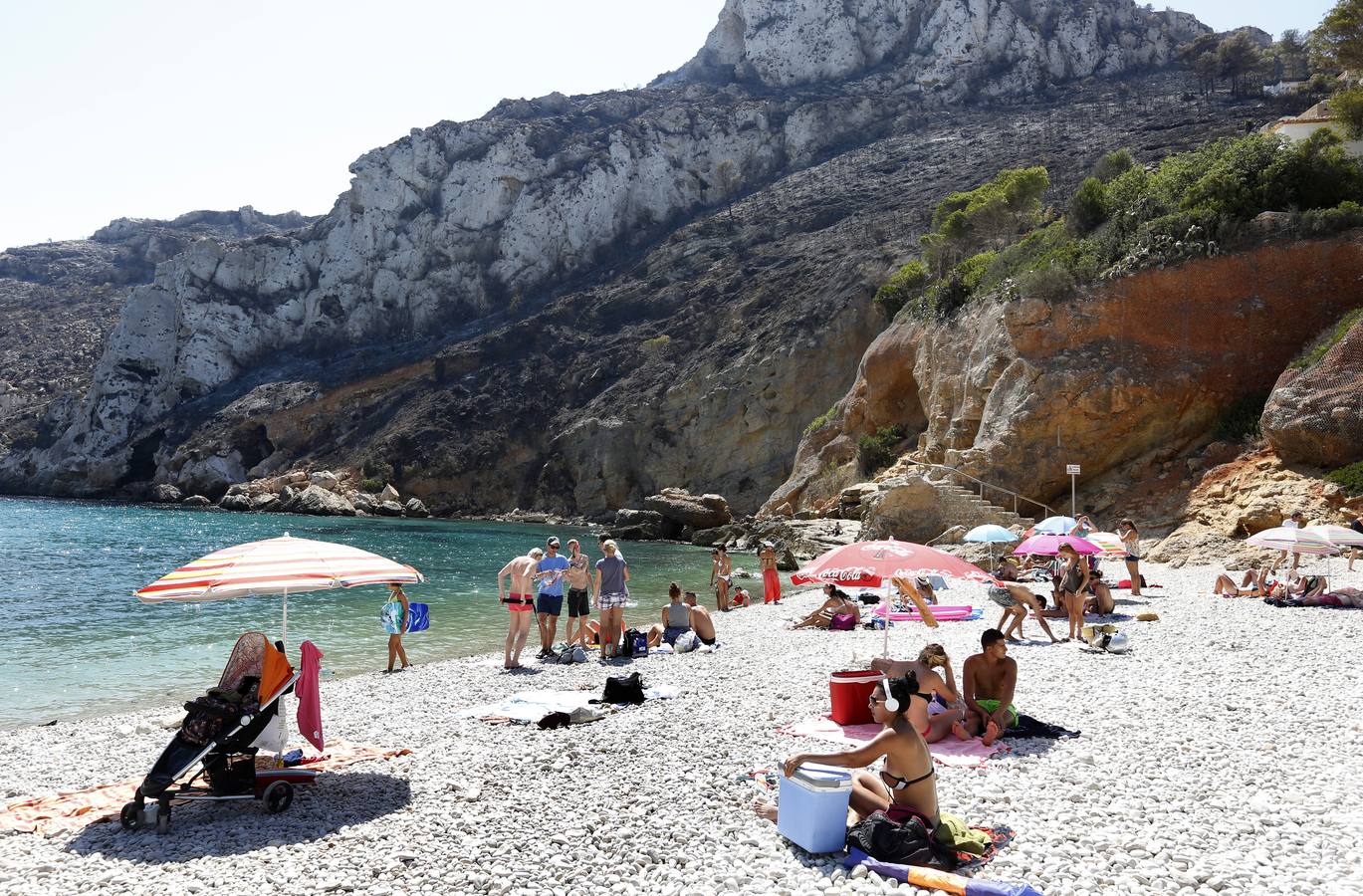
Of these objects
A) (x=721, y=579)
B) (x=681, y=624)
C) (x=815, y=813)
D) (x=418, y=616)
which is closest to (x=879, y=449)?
(x=721, y=579)

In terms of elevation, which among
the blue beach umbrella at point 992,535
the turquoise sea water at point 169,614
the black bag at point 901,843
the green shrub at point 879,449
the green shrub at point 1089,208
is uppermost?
the green shrub at point 1089,208

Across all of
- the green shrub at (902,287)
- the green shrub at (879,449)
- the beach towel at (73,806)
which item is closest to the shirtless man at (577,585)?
the beach towel at (73,806)

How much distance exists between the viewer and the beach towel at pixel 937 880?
433 centimetres

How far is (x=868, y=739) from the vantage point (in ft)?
24.6

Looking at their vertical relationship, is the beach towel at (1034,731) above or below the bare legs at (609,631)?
above

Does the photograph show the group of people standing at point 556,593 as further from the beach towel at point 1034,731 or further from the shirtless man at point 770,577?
the shirtless man at point 770,577

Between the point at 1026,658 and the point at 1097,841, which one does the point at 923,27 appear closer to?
the point at 1026,658

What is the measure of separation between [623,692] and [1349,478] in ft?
61.5

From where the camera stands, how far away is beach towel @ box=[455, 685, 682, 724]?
869cm

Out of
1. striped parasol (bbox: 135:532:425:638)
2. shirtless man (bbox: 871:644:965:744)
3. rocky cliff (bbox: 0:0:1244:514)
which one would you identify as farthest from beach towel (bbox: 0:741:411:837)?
rocky cliff (bbox: 0:0:1244:514)

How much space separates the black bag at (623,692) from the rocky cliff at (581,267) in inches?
1938

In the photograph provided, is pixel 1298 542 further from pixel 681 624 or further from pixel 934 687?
pixel 934 687

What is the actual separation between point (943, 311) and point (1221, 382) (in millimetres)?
12521

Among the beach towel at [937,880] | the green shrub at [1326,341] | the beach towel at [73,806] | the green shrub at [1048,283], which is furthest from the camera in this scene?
the green shrub at [1048,283]
